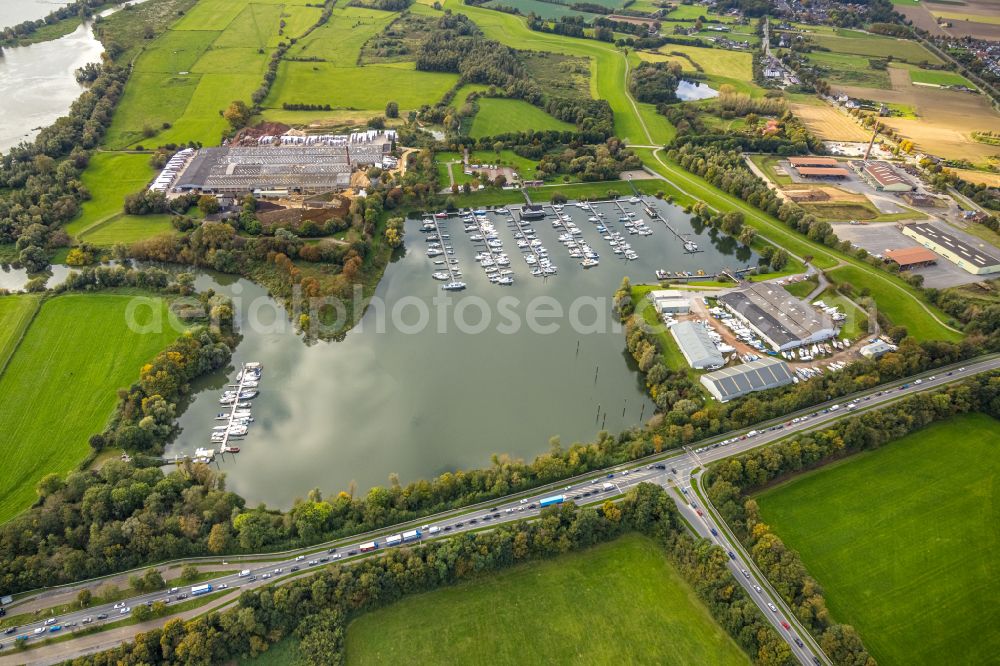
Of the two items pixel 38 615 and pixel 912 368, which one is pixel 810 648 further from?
pixel 38 615

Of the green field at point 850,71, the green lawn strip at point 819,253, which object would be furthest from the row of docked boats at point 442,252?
the green field at point 850,71

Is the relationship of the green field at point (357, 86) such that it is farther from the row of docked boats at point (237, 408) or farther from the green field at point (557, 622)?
the green field at point (557, 622)

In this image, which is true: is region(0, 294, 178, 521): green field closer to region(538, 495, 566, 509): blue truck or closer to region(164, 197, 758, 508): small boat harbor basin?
region(164, 197, 758, 508): small boat harbor basin

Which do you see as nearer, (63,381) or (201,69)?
(63,381)

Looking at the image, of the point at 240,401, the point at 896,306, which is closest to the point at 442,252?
the point at 240,401

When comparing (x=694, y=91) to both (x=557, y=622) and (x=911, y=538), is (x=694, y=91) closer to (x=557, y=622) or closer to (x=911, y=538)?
(x=911, y=538)

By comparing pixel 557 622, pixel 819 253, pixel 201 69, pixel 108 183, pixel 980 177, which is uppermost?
pixel 201 69
